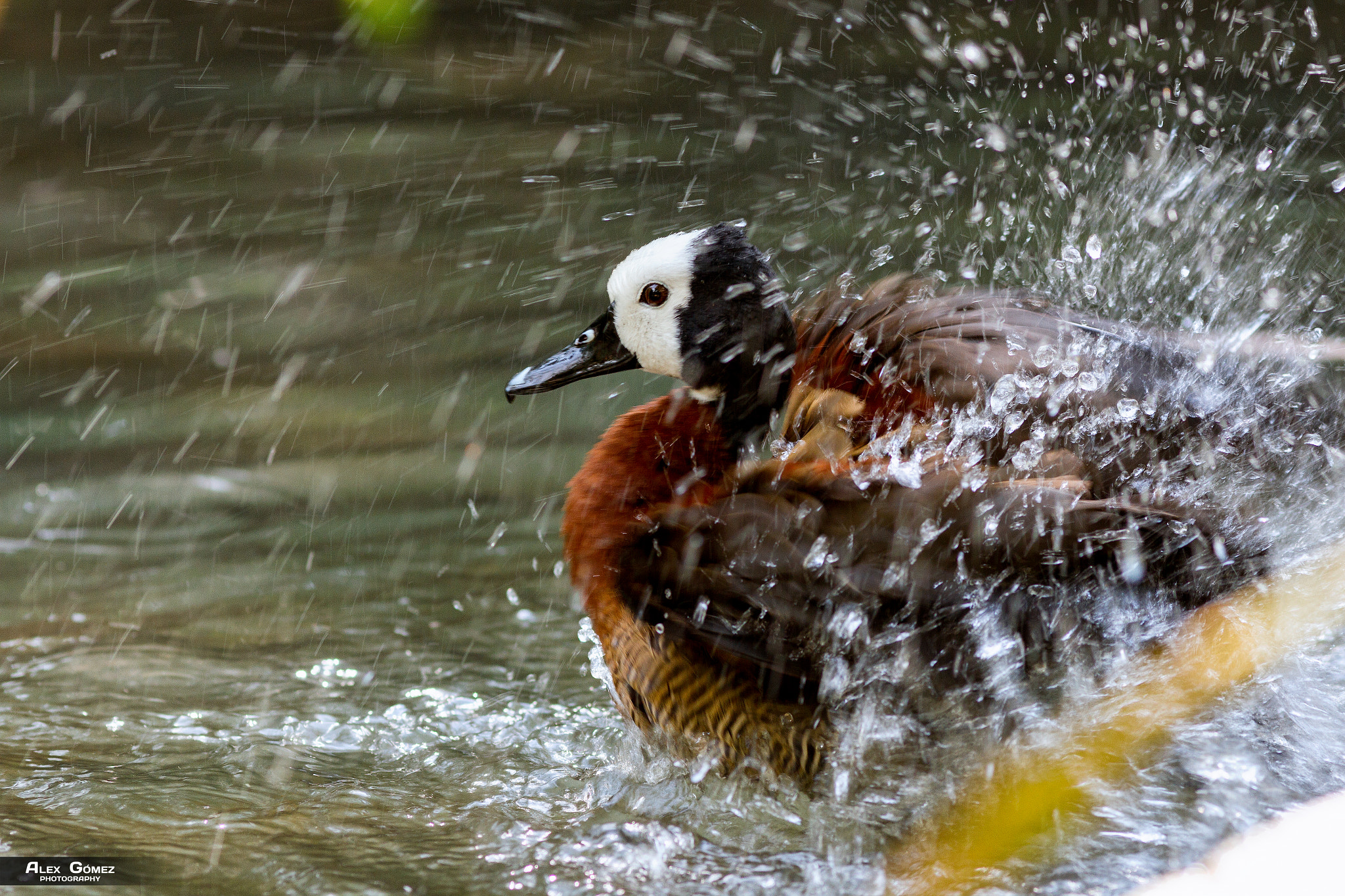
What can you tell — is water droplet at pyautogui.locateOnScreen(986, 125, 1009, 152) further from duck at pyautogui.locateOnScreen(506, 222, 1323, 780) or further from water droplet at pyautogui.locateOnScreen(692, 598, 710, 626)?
water droplet at pyautogui.locateOnScreen(692, 598, 710, 626)

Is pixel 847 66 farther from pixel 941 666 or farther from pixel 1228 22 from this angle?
pixel 941 666

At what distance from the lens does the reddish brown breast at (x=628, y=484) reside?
1.78 metres

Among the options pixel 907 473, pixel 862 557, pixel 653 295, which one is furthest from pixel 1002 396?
pixel 653 295

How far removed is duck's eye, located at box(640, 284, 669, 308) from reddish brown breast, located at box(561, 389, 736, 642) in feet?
0.58

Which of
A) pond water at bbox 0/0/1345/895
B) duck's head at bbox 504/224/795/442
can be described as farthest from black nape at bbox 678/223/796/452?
pond water at bbox 0/0/1345/895

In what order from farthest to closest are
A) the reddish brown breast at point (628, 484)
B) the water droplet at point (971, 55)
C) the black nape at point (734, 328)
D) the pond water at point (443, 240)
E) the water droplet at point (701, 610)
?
1. the water droplet at point (971, 55)
2. the pond water at point (443, 240)
3. the black nape at point (734, 328)
4. the reddish brown breast at point (628, 484)
5. the water droplet at point (701, 610)

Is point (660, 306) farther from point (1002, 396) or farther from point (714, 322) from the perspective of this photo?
point (1002, 396)

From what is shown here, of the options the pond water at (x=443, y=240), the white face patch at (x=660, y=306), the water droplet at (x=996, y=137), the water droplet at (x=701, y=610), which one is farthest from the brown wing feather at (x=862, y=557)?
the water droplet at (x=996, y=137)

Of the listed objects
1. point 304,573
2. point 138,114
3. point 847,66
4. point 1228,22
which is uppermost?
point 1228,22

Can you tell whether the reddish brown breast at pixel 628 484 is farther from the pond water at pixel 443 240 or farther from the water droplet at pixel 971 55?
the water droplet at pixel 971 55

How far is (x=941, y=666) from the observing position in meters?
1.65

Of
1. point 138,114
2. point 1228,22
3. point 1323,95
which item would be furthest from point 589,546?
point 1323,95

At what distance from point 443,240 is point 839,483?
6.49ft

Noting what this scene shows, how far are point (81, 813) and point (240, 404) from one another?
1.70 meters
